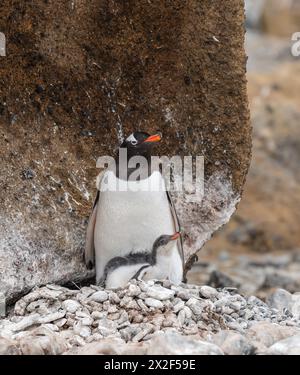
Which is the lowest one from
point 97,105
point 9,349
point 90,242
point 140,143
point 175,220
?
point 9,349

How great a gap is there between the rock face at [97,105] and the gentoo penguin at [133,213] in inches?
11.1

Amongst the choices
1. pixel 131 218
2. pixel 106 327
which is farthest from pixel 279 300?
pixel 106 327

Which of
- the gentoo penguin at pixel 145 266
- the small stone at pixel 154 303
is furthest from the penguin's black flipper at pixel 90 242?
the small stone at pixel 154 303

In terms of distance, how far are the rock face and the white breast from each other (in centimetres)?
29

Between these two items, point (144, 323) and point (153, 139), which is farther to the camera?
point (153, 139)

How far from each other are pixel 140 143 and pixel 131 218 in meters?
0.52

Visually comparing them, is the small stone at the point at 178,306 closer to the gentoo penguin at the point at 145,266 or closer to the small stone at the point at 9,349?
the gentoo penguin at the point at 145,266

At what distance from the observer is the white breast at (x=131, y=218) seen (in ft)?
22.2

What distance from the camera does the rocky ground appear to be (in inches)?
207

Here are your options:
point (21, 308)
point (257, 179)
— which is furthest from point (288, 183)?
point (21, 308)

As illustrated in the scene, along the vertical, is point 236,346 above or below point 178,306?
below

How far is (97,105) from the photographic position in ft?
23.7

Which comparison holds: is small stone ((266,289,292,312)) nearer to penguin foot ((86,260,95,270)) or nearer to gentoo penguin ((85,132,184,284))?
gentoo penguin ((85,132,184,284))

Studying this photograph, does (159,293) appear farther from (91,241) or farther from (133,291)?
(91,241)
